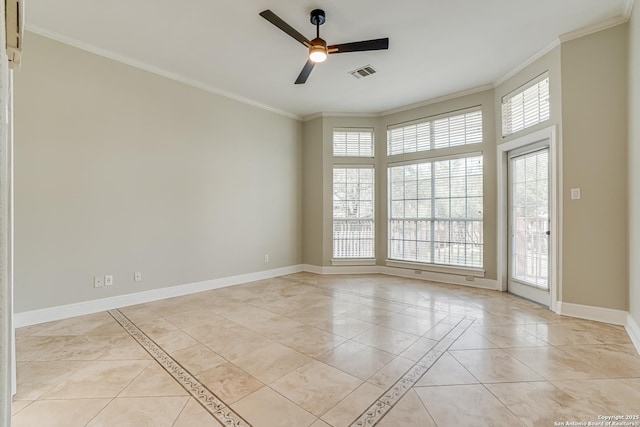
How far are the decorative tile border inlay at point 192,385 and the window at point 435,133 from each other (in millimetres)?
4779

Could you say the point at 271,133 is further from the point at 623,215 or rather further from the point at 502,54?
the point at 623,215

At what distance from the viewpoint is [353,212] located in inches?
237

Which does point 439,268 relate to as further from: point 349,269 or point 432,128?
point 432,128

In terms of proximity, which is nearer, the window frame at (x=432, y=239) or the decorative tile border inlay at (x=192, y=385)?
the decorative tile border inlay at (x=192, y=385)

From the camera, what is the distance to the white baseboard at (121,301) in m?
3.24

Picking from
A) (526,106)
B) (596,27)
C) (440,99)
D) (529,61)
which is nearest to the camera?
(596,27)

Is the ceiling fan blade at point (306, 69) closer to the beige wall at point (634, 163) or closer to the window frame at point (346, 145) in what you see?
the window frame at point (346, 145)

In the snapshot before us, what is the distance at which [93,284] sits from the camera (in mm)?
3637

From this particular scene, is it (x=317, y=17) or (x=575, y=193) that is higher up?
(x=317, y=17)

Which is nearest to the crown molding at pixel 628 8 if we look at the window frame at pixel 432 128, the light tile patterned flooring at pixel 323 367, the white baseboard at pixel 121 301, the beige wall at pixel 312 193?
the window frame at pixel 432 128

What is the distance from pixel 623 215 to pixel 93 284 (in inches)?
231

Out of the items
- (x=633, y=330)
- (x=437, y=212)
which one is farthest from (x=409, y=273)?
(x=633, y=330)

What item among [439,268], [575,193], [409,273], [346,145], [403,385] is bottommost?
[403,385]

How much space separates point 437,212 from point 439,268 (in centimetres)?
95
